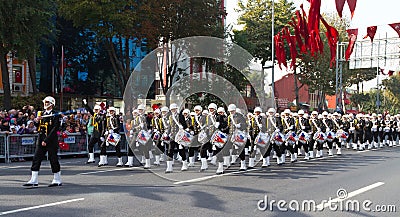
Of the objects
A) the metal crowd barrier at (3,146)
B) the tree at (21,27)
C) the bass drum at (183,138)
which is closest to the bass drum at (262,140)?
the bass drum at (183,138)

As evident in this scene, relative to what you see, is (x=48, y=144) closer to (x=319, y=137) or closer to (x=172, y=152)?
(x=172, y=152)

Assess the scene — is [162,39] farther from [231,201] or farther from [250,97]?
[231,201]

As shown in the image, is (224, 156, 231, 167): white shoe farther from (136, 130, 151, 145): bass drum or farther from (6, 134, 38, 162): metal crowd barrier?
(6, 134, 38, 162): metal crowd barrier

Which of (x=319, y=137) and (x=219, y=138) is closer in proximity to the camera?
(x=219, y=138)

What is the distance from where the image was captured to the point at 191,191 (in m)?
10.1

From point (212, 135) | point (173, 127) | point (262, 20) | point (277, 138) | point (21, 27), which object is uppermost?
point (262, 20)

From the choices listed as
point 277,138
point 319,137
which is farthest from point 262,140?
point 319,137

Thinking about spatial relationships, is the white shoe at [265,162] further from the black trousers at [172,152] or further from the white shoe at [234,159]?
the black trousers at [172,152]

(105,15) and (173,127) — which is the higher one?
(105,15)

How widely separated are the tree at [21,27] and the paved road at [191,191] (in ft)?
29.8

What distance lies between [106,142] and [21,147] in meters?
3.69

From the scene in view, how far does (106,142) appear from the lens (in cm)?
1479

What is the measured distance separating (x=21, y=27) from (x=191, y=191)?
15.6m

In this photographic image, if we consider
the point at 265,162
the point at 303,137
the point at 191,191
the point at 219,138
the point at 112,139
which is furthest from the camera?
the point at 303,137
